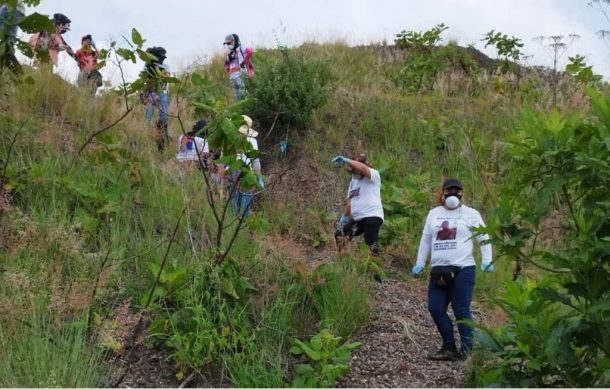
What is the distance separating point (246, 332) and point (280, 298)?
21.1 inches

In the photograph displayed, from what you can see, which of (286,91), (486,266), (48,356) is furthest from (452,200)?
(286,91)

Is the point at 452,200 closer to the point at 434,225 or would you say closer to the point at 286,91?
the point at 434,225

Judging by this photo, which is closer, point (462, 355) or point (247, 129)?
point (247, 129)

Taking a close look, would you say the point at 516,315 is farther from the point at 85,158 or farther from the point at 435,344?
the point at 85,158

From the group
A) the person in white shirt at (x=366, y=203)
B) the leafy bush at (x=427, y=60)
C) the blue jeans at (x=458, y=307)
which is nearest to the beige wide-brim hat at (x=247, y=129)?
the person in white shirt at (x=366, y=203)

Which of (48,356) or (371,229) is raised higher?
(371,229)

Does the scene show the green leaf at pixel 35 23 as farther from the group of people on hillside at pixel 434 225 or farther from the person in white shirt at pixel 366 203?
the person in white shirt at pixel 366 203

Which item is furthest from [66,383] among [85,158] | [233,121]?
[85,158]

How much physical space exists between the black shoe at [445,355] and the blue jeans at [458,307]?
4 cm

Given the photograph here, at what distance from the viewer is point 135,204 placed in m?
7.44

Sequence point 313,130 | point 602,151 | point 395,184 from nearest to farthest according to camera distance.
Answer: point 602,151 → point 395,184 → point 313,130

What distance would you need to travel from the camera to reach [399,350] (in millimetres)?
6184

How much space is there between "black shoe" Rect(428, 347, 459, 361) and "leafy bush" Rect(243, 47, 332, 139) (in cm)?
629

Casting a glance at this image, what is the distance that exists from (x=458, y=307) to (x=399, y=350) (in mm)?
592
